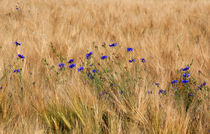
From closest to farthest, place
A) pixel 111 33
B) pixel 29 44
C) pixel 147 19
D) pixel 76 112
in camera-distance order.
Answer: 1. pixel 76 112
2. pixel 29 44
3. pixel 111 33
4. pixel 147 19

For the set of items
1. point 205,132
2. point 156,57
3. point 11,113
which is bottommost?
point 205,132

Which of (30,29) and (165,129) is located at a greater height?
(30,29)

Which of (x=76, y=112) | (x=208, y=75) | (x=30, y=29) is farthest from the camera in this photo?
(x=30, y=29)

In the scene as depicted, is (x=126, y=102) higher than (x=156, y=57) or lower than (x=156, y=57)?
lower

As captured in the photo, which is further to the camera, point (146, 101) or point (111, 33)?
point (111, 33)

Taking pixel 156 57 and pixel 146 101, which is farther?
pixel 156 57

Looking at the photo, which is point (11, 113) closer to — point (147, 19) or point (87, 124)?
point (87, 124)

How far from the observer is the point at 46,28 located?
3084mm

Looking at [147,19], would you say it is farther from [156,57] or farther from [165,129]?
[165,129]

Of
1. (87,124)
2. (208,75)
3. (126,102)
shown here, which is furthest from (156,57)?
(87,124)

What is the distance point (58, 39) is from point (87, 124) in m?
1.70

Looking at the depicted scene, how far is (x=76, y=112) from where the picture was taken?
3.65 feet

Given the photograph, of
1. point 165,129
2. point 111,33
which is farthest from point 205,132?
point 111,33

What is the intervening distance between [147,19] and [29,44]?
2.21 metres
